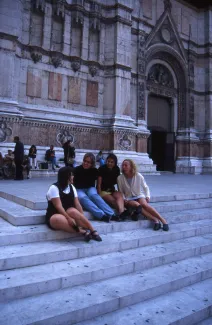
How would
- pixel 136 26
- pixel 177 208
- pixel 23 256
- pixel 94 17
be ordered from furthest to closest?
pixel 136 26 → pixel 94 17 → pixel 177 208 → pixel 23 256

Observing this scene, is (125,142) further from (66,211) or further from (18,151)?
(66,211)

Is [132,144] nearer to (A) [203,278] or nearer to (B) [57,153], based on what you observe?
(B) [57,153]

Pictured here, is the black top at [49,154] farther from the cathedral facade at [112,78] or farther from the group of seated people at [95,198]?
the group of seated people at [95,198]

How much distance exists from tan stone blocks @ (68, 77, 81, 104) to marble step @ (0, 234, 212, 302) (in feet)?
36.0

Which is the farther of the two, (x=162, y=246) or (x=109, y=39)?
(x=109, y=39)

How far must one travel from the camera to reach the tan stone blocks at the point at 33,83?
12675 millimetres

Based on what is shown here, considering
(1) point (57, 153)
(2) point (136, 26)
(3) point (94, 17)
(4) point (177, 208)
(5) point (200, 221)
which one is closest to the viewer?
(5) point (200, 221)

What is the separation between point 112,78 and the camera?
14992 mm

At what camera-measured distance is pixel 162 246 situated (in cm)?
417

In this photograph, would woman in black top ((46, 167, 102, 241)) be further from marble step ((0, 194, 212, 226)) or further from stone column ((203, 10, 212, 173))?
stone column ((203, 10, 212, 173))

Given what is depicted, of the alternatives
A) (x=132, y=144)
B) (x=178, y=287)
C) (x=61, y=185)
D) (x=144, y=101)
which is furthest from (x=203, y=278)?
(x=144, y=101)

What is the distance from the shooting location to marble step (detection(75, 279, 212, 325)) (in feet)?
8.64

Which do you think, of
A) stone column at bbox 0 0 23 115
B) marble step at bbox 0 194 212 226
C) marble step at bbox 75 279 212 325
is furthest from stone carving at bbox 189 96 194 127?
marble step at bbox 75 279 212 325

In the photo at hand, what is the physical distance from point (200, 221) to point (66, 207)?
9.69ft
